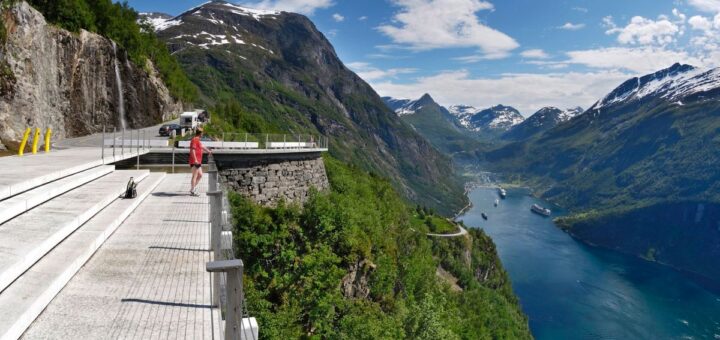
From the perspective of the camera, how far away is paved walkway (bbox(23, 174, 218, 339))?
614 centimetres

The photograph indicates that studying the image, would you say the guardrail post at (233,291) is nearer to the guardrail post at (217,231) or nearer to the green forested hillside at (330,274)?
the guardrail post at (217,231)

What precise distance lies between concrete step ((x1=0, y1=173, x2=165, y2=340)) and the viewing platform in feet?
0.05

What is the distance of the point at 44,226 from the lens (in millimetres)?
9141

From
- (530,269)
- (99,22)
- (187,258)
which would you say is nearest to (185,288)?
(187,258)

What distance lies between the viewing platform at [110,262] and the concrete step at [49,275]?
16 mm

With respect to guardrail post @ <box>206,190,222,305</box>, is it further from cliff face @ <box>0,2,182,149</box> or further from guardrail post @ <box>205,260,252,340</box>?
cliff face @ <box>0,2,182,149</box>

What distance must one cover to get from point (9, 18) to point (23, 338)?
1480 inches

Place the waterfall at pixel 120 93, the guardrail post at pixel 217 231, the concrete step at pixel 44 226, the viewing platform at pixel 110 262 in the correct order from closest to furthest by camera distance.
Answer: the viewing platform at pixel 110 262 < the guardrail post at pixel 217 231 < the concrete step at pixel 44 226 < the waterfall at pixel 120 93

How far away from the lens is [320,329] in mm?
26125

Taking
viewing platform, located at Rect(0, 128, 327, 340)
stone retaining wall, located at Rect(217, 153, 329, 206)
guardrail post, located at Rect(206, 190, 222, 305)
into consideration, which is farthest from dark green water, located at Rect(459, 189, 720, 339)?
guardrail post, located at Rect(206, 190, 222, 305)

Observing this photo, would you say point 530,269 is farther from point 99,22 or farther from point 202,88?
point 202,88

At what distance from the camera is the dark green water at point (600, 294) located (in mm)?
88062

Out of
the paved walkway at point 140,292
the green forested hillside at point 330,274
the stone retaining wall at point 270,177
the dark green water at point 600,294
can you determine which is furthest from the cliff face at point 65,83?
the dark green water at point 600,294

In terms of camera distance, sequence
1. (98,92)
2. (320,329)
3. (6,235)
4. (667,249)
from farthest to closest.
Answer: (667,249) → (98,92) → (320,329) → (6,235)
